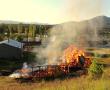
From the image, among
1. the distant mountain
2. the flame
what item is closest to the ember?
the flame

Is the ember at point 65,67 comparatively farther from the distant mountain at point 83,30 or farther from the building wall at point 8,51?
the distant mountain at point 83,30

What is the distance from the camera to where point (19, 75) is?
31359mm

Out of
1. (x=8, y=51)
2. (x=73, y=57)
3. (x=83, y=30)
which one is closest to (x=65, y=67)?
(x=73, y=57)

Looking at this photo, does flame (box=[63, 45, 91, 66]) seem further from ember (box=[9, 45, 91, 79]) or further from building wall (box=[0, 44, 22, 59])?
building wall (box=[0, 44, 22, 59])

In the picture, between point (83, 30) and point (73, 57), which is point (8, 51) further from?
point (83, 30)

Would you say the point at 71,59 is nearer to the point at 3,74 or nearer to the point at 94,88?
the point at 3,74

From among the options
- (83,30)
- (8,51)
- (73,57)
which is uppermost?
(83,30)

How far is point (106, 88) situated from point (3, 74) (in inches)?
891

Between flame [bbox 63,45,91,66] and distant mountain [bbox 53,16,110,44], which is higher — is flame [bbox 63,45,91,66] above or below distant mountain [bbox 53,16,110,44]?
below

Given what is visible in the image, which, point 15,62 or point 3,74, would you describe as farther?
point 15,62

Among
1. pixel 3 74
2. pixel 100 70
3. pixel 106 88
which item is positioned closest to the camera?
pixel 106 88

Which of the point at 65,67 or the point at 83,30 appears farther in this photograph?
the point at 83,30

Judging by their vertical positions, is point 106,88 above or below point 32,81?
above

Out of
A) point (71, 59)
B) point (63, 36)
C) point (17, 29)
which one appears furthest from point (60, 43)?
point (17, 29)
